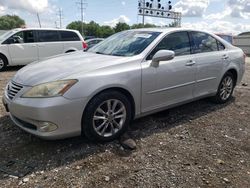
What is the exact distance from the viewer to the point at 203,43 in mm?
4930

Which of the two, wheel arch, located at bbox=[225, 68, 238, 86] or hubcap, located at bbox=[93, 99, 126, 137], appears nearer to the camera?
hubcap, located at bbox=[93, 99, 126, 137]

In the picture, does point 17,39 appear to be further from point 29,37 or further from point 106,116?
point 106,116

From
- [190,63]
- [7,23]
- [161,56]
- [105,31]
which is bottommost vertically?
[190,63]

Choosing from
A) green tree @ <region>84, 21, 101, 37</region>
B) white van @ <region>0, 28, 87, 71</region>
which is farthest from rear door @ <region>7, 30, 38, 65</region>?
green tree @ <region>84, 21, 101, 37</region>

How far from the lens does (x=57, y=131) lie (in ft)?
10.5

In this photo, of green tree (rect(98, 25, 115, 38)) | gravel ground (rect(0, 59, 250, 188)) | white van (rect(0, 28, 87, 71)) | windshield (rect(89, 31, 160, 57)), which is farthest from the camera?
A: green tree (rect(98, 25, 115, 38))

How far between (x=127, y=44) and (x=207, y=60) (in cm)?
152

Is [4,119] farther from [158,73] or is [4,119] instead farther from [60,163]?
[158,73]

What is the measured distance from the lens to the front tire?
338cm

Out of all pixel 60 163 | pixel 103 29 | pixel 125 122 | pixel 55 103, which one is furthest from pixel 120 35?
pixel 103 29

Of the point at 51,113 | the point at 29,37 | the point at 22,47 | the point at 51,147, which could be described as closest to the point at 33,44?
the point at 29,37

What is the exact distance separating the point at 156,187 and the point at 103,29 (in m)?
88.1

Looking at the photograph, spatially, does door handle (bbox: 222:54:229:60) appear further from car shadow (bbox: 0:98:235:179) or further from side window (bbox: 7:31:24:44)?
side window (bbox: 7:31:24:44)

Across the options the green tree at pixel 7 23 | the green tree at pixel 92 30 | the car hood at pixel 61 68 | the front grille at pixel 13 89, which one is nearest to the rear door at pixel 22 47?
the car hood at pixel 61 68
